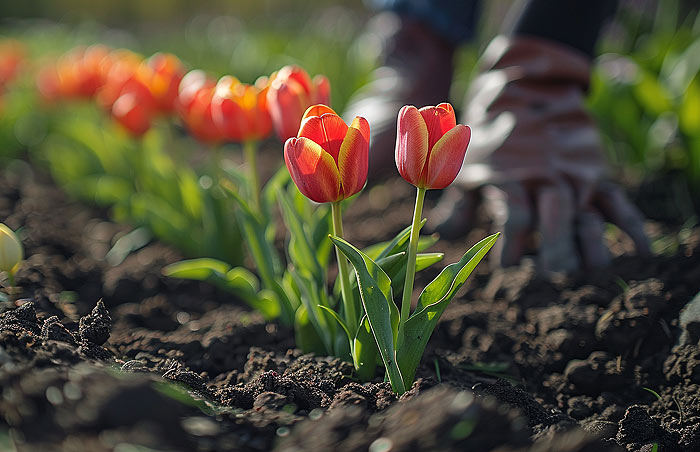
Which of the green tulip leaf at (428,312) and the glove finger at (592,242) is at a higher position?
the green tulip leaf at (428,312)

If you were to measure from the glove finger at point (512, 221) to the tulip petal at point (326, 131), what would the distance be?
816mm

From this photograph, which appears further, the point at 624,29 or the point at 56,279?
the point at 624,29

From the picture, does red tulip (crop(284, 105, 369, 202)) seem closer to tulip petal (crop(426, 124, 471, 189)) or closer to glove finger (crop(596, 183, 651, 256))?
tulip petal (crop(426, 124, 471, 189))

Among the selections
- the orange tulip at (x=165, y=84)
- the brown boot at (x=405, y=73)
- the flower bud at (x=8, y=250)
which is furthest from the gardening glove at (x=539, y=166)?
the flower bud at (x=8, y=250)

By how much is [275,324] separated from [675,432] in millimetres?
820

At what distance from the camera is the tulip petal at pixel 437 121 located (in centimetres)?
94

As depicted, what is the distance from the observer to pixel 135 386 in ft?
2.59

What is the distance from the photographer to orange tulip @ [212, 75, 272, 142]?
156 cm

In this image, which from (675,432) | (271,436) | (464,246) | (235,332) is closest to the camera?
(271,436)

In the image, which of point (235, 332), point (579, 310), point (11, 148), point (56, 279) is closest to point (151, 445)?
point (235, 332)

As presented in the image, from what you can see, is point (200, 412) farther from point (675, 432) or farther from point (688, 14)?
point (688, 14)

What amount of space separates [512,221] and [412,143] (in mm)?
811

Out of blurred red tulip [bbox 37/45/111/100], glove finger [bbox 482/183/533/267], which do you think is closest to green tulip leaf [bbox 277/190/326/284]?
glove finger [bbox 482/183/533/267]

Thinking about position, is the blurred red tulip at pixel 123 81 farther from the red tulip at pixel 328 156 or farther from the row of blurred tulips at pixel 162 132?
the red tulip at pixel 328 156
